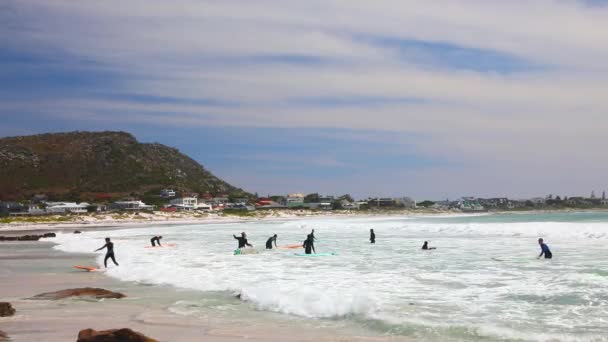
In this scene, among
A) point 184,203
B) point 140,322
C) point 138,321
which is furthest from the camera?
point 184,203

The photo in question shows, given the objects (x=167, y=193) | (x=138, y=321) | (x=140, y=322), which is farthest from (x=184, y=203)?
(x=140, y=322)

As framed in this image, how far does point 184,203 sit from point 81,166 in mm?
29986

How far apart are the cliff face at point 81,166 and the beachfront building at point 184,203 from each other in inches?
595

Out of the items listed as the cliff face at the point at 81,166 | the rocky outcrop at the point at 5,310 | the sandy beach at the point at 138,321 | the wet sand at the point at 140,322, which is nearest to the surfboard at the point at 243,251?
the sandy beach at the point at 138,321

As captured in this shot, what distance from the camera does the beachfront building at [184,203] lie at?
128 metres

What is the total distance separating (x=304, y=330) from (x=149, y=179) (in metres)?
150

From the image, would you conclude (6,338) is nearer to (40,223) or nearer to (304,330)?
(304,330)

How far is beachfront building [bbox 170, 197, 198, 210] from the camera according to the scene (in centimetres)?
12844

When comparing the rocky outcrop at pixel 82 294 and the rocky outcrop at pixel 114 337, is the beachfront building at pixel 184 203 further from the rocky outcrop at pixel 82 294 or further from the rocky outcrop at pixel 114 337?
the rocky outcrop at pixel 114 337

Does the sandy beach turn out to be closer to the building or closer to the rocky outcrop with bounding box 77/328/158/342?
the rocky outcrop with bounding box 77/328/158/342

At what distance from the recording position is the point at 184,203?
13388 cm

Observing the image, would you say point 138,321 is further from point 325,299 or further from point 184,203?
point 184,203

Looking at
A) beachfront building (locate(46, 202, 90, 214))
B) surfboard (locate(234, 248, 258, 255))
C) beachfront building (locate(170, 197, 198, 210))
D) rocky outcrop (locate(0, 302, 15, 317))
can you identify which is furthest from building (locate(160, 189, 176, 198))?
rocky outcrop (locate(0, 302, 15, 317))

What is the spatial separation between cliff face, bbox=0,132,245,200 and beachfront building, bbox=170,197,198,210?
15.1 meters
